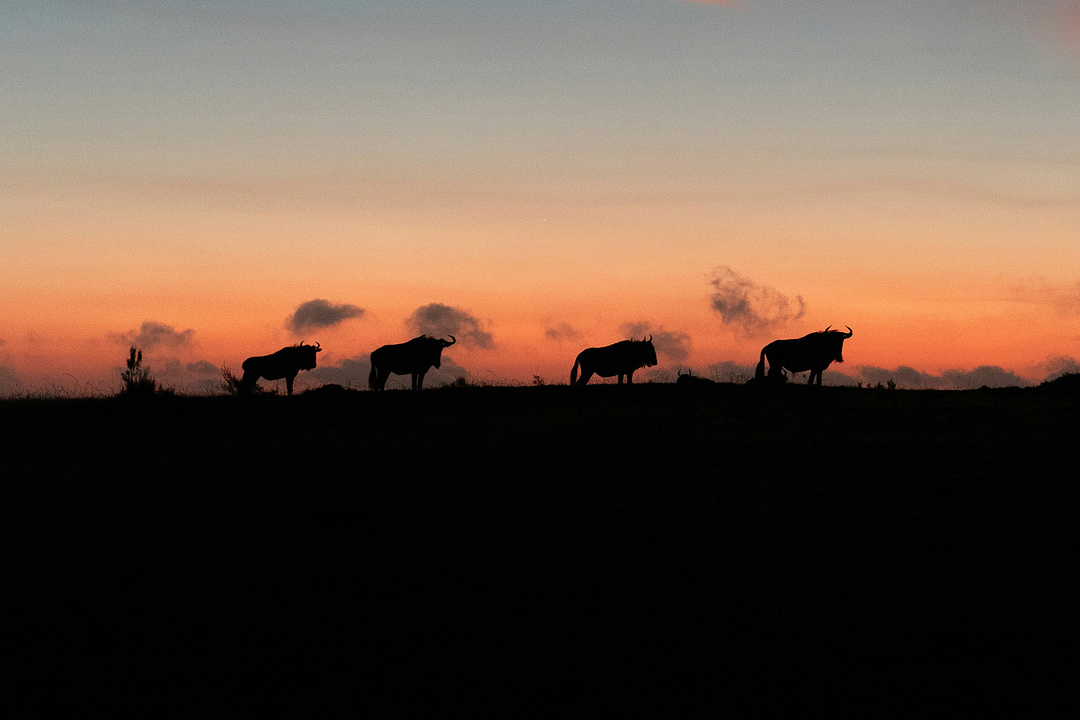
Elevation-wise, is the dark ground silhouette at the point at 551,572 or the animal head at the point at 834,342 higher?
the animal head at the point at 834,342

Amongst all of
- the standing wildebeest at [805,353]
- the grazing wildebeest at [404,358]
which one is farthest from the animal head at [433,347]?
the standing wildebeest at [805,353]

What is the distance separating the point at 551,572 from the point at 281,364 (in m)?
24.7

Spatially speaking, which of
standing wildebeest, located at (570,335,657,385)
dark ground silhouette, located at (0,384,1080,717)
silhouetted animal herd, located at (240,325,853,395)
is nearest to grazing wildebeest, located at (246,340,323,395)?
silhouetted animal herd, located at (240,325,853,395)

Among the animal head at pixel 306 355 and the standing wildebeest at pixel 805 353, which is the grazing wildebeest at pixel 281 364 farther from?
the standing wildebeest at pixel 805 353

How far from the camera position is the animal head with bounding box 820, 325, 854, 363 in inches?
1198

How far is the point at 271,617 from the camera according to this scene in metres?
8.95

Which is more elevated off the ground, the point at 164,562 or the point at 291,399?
the point at 291,399

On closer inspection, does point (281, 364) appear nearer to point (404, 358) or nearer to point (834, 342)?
point (404, 358)

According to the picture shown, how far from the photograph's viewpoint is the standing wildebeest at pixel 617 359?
103 ft

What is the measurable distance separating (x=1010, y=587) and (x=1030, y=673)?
2.15 m

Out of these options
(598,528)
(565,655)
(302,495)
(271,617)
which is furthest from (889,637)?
(302,495)

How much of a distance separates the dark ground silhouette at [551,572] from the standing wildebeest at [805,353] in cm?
1056

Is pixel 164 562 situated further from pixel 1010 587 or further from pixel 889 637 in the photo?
pixel 1010 587

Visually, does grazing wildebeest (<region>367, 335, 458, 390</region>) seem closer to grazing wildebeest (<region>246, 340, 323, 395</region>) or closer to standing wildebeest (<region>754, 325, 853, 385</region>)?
grazing wildebeest (<region>246, 340, 323, 395</region>)
